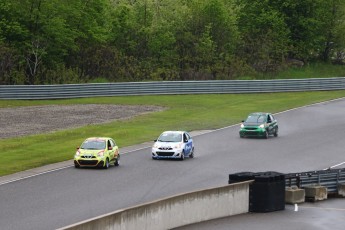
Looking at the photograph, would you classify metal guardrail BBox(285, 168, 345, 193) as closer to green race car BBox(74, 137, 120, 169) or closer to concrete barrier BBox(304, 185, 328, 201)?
concrete barrier BBox(304, 185, 328, 201)

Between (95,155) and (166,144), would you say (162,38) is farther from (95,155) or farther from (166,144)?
(95,155)

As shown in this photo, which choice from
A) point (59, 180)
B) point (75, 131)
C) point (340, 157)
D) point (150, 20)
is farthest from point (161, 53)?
point (59, 180)

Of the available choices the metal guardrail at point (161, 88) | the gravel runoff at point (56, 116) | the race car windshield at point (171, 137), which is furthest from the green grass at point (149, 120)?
the race car windshield at point (171, 137)

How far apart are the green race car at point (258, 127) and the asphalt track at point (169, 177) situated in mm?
475

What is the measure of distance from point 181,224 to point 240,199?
3585 millimetres

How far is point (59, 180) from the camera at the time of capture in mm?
34125

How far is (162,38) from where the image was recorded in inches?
3462

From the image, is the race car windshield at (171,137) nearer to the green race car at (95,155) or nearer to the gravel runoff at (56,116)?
the green race car at (95,155)

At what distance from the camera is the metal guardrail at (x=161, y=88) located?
217 feet

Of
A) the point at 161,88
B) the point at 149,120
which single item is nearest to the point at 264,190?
the point at 149,120

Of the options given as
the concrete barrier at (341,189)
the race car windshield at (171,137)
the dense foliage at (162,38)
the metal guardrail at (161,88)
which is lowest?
the concrete barrier at (341,189)

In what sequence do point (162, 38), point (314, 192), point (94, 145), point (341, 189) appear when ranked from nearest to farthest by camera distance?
point (314, 192) → point (341, 189) → point (94, 145) → point (162, 38)

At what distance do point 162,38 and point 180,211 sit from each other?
6345 cm

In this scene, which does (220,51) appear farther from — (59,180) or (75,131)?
(59,180)
